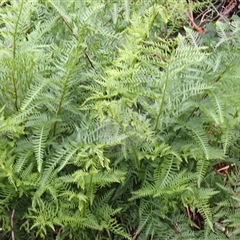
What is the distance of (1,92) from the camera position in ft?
5.26

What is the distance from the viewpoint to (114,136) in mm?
1468

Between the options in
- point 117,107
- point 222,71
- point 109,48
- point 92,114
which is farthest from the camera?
point 109,48

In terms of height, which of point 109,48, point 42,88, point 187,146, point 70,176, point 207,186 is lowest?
point 207,186

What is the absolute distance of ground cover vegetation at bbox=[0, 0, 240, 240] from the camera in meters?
1.47

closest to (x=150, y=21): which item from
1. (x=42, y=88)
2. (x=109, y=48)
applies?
(x=109, y=48)

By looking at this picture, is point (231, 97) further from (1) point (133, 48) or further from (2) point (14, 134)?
(2) point (14, 134)

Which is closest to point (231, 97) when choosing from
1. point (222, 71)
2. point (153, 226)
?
point (222, 71)

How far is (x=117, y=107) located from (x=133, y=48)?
0.67 feet

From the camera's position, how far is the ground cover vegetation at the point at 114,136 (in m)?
1.47

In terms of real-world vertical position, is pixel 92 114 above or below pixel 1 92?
below

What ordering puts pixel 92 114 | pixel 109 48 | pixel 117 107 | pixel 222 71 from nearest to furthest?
pixel 117 107, pixel 92 114, pixel 222 71, pixel 109 48

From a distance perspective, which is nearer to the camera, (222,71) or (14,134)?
(14,134)

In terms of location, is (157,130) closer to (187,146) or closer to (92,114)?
(187,146)

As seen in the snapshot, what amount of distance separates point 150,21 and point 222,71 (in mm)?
293
